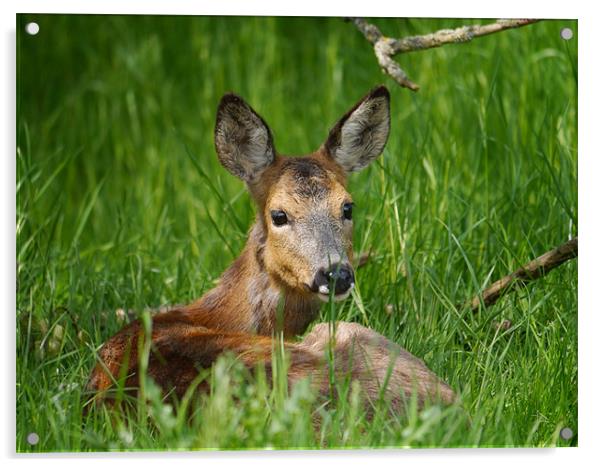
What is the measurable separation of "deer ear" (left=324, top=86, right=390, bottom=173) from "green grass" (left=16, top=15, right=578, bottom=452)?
1.53 ft

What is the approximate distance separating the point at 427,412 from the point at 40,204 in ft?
7.45

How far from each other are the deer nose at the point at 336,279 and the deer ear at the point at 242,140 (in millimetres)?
569

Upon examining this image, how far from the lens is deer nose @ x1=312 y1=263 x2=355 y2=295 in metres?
5.05

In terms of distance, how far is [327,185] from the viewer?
17.4 ft

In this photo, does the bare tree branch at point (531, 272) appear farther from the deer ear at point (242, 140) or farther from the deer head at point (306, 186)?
the deer ear at point (242, 140)

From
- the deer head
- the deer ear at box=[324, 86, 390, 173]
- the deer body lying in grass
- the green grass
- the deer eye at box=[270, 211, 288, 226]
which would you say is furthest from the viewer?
the deer ear at box=[324, 86, 390, 173]

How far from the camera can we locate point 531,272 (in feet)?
18.7

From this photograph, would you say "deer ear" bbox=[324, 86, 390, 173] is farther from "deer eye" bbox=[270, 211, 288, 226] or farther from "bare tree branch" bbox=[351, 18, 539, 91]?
"deer eye" bbox=[270, 211, 288, 226]

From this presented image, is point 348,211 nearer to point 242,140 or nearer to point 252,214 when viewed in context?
point 242,140

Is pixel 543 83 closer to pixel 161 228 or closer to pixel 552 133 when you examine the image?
pixel 552 133

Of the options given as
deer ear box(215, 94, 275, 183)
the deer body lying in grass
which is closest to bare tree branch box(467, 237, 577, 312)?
the deer body lying in grass
